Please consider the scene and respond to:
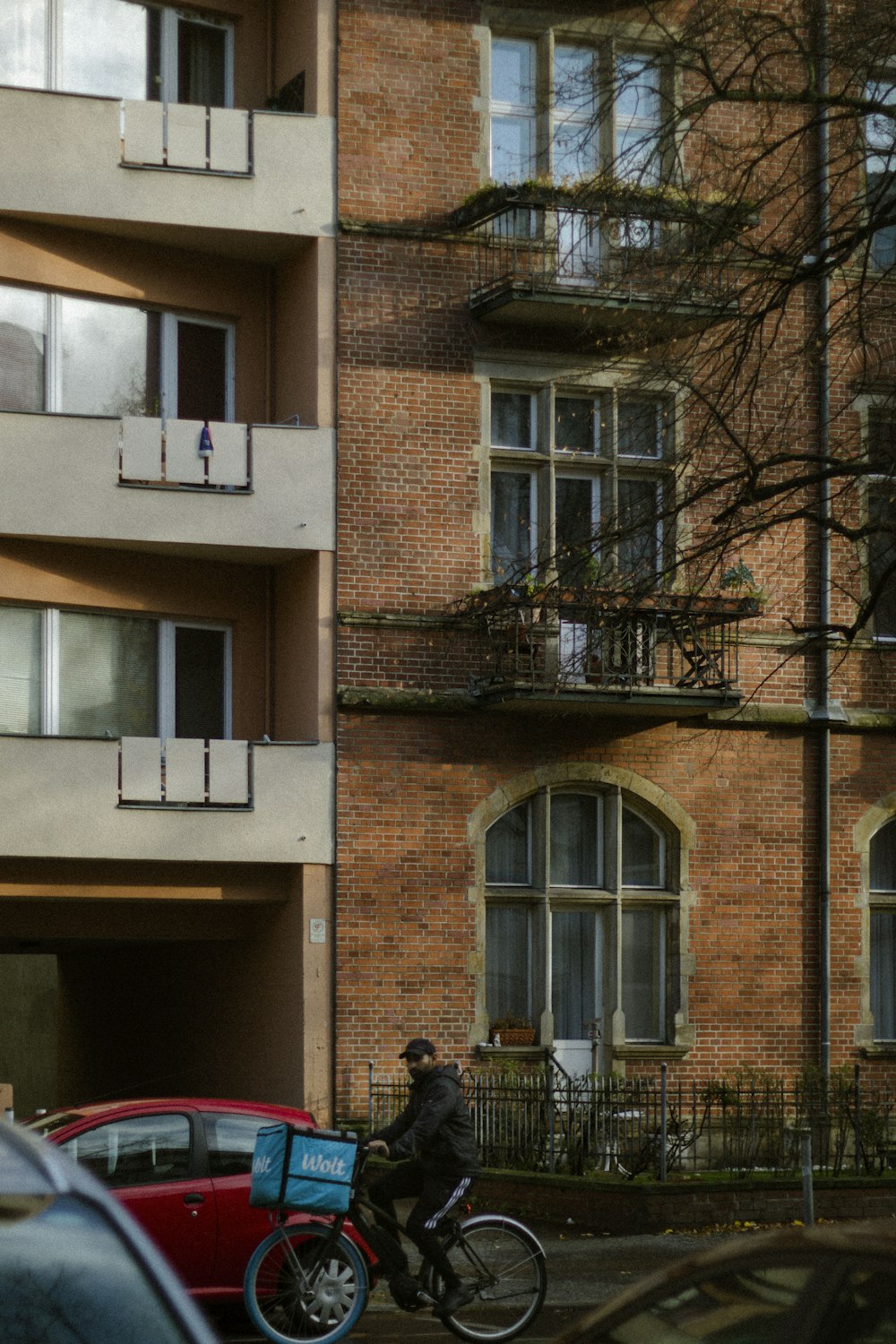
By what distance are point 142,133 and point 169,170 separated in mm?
451

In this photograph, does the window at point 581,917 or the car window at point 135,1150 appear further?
the window at point 581,917

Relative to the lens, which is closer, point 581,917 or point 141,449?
point 141,449

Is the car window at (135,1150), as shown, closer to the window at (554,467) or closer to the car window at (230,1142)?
the car window at (230,1142)

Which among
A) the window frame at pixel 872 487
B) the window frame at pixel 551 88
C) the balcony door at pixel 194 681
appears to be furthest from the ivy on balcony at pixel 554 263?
the balcony door at pixel 194 681

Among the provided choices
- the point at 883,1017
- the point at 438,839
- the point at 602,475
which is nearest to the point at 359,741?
the point at 438,839

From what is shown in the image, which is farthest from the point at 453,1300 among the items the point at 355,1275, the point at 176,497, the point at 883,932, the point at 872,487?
the point at 883,932

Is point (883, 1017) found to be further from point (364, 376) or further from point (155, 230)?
point (155, 230)

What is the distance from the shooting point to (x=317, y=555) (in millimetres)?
19922

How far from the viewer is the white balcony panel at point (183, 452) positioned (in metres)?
19.5

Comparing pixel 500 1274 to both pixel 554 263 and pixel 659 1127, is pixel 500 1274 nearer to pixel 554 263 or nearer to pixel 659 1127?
pixel 659 1127

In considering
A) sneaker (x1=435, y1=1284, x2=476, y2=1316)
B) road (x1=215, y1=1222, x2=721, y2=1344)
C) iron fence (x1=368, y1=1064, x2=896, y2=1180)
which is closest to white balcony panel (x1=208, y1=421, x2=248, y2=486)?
iron fence (x1=368, y1=1064, x2=896, y2=1180)

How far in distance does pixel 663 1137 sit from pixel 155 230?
10.4m

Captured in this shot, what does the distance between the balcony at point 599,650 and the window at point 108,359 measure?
12.5ft

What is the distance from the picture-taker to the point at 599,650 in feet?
64.3
